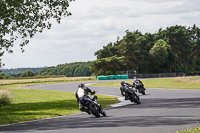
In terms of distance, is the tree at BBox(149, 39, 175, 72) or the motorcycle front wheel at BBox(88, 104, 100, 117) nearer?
the motorcycle front wheel at BBox(88, 104, 100, 117)

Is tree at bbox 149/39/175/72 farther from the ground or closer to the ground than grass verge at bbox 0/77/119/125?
farther from the ground

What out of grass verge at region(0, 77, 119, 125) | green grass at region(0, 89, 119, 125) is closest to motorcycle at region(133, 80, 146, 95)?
grass verge at region(0, 77, 119, 125)

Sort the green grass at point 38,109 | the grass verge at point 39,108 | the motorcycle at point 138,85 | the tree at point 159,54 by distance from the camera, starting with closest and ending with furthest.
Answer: the green grass at point 38,109 < the grass verge at point 39,108 < the motorcycle at point 138,85 < the tree at point 159,54

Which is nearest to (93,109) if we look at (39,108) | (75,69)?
(39,108)

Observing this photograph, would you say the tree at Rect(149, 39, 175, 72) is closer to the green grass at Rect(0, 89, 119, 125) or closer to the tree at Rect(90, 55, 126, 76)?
the tree at Rect(90, 55, 126, 76)

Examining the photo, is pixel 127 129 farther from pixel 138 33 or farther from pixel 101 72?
pixel 138 33

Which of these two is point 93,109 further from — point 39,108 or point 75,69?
point 75,69

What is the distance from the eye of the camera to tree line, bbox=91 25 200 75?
298ft

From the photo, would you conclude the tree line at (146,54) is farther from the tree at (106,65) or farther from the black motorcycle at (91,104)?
the black motorcycle at (91,104)

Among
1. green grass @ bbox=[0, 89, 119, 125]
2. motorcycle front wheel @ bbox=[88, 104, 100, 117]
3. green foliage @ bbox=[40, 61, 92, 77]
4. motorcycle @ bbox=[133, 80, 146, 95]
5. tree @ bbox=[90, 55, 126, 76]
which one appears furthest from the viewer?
green foliage @ bbox=[40, 61, 92, 77]

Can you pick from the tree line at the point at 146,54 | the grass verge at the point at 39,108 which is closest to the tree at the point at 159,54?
the tree line at the point at 146,54

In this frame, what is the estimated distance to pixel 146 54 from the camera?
344 ft

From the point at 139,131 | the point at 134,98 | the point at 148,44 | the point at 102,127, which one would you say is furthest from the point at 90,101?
the point at 148,44

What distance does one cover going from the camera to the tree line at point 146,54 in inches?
3578
